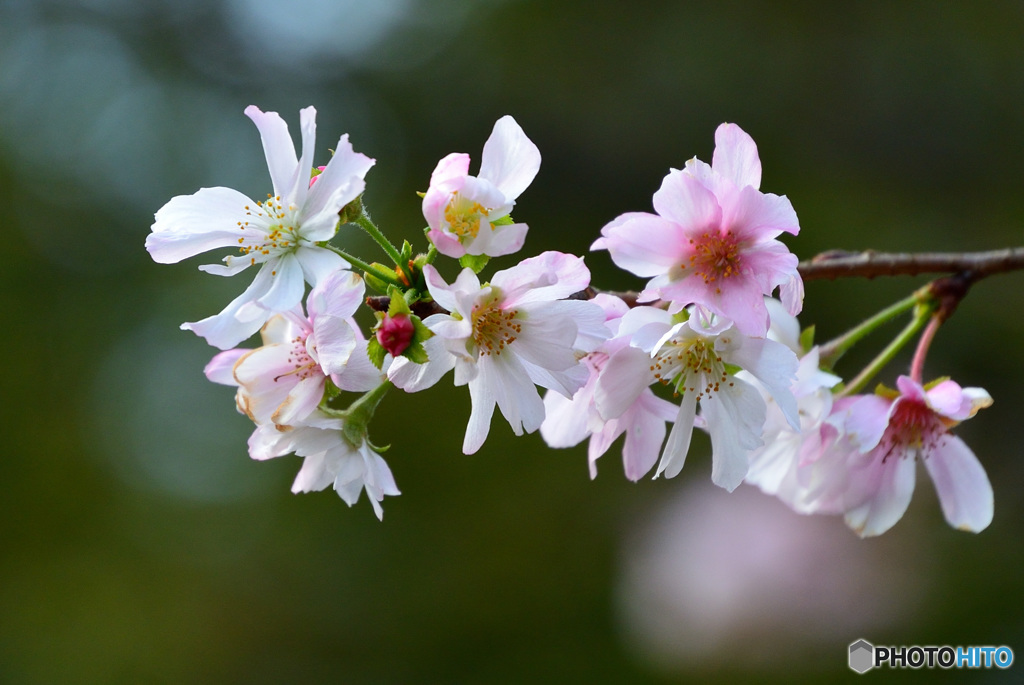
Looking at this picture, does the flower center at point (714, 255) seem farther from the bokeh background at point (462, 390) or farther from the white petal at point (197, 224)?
the bokeh background at point (462, 390)

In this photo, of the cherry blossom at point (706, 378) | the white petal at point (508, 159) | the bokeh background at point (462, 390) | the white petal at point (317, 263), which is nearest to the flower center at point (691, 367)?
the cherry blossom at point (706, 378)

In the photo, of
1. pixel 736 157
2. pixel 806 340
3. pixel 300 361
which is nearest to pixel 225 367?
pixel 300 361

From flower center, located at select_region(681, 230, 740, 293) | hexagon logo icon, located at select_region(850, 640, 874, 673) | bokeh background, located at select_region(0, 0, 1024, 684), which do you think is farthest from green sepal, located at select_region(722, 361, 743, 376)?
bokeh background, located at select_region(0, 0, 1024, 684)

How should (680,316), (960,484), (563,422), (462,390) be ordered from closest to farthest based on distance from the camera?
(680,316), (563,422), (960,484), (462,390)

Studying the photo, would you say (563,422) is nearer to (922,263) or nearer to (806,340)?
(806,340)

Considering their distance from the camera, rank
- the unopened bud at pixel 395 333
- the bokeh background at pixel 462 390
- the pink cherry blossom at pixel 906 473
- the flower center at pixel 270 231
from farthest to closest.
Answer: the bokeh background at pixel 462 390
the pink cherry blossom at pixel 906 473
the flower center at pixel 270 231
the unopened bud at pixel 395 333

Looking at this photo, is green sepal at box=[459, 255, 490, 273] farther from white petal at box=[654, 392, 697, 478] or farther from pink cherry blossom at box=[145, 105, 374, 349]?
white petal at box=[654, 392, 697, 478]
